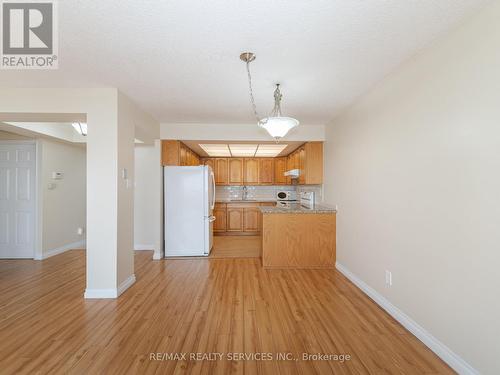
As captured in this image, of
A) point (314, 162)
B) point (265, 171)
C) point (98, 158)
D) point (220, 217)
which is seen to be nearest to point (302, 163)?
point (314, 162)

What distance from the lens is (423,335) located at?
1.91 meters

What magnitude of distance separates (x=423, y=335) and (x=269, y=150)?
441cm

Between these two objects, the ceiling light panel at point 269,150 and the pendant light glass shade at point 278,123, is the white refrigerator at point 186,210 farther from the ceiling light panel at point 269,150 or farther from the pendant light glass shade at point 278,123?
the pendant light glass shade at point 278,123

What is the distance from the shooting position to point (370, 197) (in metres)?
2.72

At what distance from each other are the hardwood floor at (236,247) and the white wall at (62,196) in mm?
2909

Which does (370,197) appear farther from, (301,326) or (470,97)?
(301,326)

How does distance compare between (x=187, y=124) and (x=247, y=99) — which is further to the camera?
(x=187, y=124)

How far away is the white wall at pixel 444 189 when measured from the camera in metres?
1.41

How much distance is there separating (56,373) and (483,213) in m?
2.95

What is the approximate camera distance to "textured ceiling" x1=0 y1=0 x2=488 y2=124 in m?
1.49

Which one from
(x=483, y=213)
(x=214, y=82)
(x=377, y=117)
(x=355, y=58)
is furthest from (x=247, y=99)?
(x=483, y=213)

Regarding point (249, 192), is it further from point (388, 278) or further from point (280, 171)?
point (388, 278)

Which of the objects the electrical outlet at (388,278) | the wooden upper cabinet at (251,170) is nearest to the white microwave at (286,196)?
the wooden upper cabinet at (251,170)

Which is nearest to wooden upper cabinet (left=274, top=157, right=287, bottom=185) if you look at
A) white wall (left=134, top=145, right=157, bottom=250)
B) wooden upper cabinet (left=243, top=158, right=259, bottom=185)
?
wooden upper cabinet (left=243, top=158, right=259, bottom=185)
